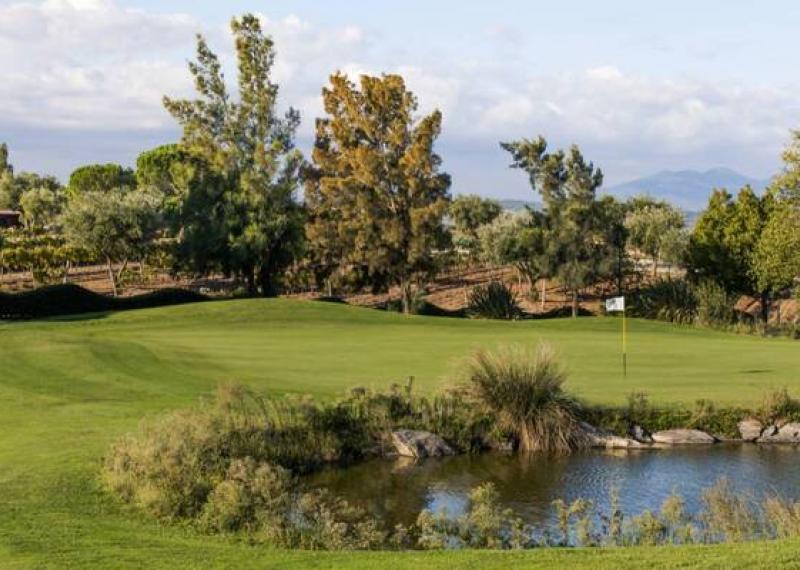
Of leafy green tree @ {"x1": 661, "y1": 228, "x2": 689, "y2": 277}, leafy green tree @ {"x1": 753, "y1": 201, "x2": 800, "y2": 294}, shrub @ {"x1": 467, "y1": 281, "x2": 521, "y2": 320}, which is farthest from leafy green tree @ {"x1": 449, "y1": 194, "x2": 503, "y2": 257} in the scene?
leafy green tree @ {"x1": 753, "y1": 201, "x2": 800, "y2": 294}

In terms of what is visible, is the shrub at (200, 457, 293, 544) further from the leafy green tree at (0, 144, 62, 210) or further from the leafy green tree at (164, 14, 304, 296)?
the leafy green tree at (0, 144, 62, 210)

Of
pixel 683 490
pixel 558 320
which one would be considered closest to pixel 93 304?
pixel 558 320

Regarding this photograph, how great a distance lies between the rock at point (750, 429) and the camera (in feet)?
82.4

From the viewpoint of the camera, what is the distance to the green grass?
39.0 feet

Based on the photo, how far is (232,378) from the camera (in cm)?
2748

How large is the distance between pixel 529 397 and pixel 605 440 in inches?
82.6

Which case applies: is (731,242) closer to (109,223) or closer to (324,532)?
(109,223)

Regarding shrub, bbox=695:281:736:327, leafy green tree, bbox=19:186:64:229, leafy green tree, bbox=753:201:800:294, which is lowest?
shrub, bbox=695:281:736:327

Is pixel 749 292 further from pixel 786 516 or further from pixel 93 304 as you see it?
pixel 786 516

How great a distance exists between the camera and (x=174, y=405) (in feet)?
78.9

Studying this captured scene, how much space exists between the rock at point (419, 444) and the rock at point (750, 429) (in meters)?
7.19

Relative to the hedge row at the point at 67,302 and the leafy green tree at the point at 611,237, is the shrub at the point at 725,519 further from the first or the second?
the leafy green tree at the point at 611,237

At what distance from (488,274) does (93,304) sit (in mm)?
42903

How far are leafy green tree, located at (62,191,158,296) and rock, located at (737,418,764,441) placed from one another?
4932 cm
